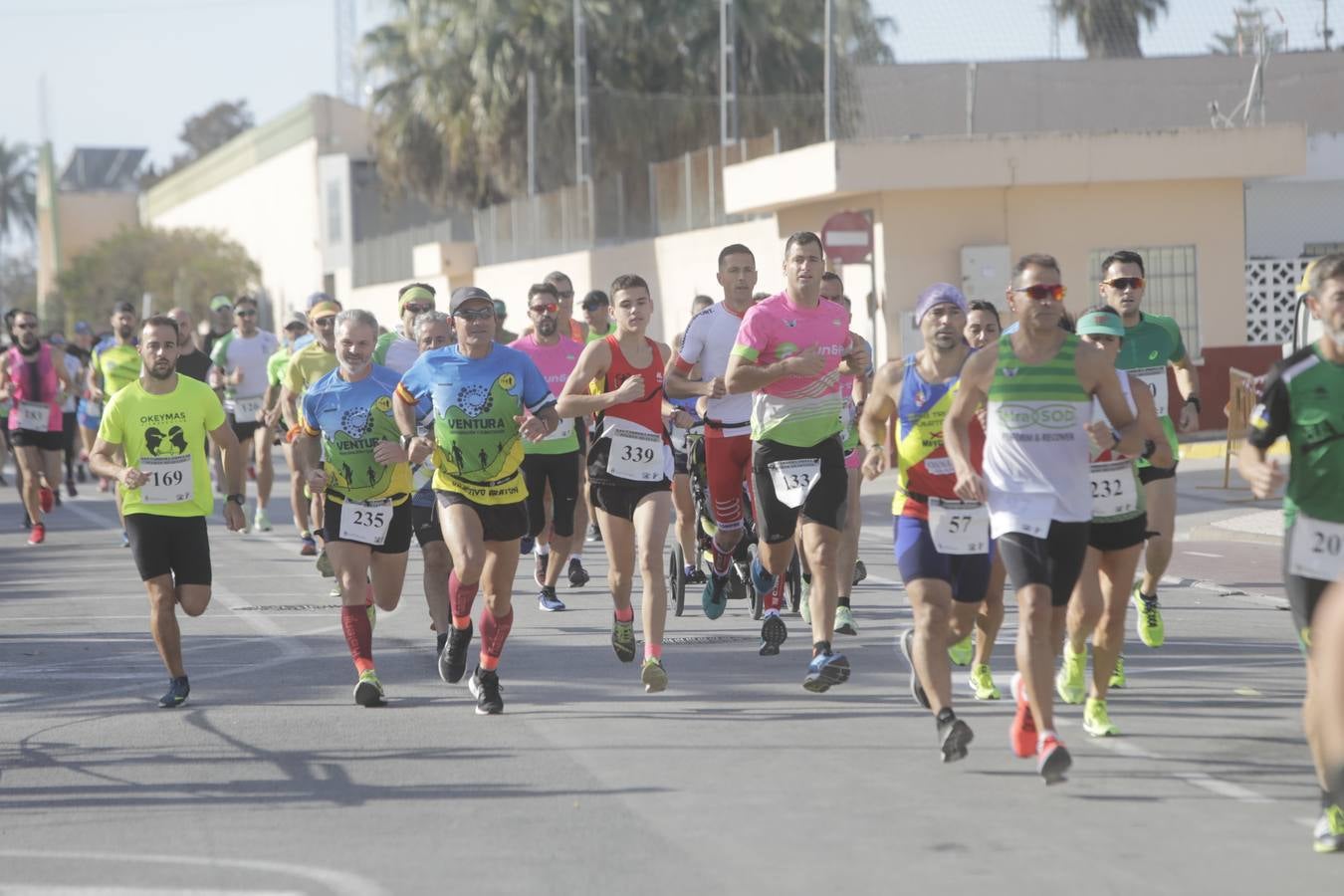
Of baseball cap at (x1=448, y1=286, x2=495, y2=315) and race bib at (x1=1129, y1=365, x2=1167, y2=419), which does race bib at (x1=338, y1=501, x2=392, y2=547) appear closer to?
baseball cap at (x1=448, y1=286, x2=495, y2=315)

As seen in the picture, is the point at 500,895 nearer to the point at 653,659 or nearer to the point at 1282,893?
the point at 1282,893

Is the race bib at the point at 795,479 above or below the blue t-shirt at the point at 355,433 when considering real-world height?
below

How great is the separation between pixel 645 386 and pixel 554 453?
2.35 m

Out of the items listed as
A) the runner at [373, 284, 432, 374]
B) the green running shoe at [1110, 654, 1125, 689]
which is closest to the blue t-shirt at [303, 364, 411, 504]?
the runner at [373, 284, 432, 374]

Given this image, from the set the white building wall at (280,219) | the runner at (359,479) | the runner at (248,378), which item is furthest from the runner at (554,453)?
the white building wall at (280,219)

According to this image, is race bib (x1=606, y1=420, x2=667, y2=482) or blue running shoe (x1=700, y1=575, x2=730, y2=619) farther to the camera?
blue running shoe (x1=700, y1=575, x2=730, y2=619)

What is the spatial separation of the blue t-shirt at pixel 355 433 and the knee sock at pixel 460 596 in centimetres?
57

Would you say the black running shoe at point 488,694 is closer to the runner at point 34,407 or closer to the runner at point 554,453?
the runner at point 554,453

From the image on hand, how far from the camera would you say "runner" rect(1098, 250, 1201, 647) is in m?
9.88

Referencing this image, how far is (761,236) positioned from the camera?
97.2 ft

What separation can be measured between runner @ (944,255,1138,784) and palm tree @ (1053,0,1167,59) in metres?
25.1

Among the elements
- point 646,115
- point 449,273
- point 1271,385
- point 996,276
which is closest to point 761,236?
point 996,276

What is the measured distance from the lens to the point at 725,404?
10602mm

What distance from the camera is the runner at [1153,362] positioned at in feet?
32.4
